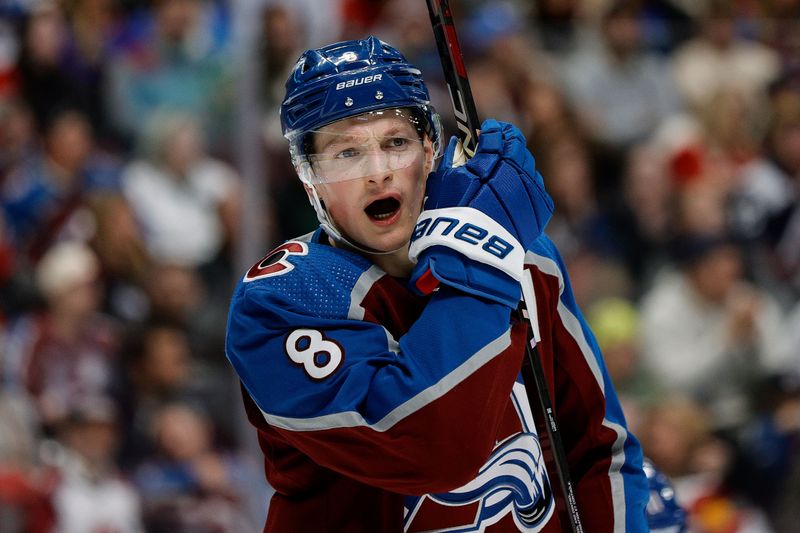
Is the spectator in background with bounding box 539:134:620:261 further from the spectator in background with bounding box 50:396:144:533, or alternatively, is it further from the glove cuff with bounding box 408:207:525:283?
the glove cuff with bounding box 408:207:525:283

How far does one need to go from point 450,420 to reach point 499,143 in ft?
1.50

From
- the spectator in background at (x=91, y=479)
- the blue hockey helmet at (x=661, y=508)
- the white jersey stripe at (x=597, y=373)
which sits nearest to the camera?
the white jersey stripe at (x=597, y=373)

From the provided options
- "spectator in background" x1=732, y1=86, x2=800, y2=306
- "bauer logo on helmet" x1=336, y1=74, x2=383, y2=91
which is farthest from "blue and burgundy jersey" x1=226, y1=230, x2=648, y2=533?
"spectator in background" x1=732, y1=86, x2=800, y2=306

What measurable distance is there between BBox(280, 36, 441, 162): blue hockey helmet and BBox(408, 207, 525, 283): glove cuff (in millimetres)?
233

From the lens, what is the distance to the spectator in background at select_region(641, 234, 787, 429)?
4582 mm

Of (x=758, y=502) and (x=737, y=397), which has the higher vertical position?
(x=737, y=397)

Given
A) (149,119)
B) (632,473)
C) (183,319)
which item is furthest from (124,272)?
(632,473)

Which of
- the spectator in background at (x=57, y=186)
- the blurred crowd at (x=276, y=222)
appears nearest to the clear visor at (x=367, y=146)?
the blurred crowd at (x=276, y=222)

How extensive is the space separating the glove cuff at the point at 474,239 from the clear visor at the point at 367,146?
16cm

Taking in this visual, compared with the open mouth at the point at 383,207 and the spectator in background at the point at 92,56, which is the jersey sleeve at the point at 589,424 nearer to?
the open mouth at the point at 383,207

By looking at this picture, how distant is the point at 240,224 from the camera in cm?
441

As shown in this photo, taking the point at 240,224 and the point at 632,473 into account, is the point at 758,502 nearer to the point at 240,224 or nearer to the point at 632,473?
the point at 240,224

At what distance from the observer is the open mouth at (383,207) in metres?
1.92

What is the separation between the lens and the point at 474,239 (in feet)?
5.69
